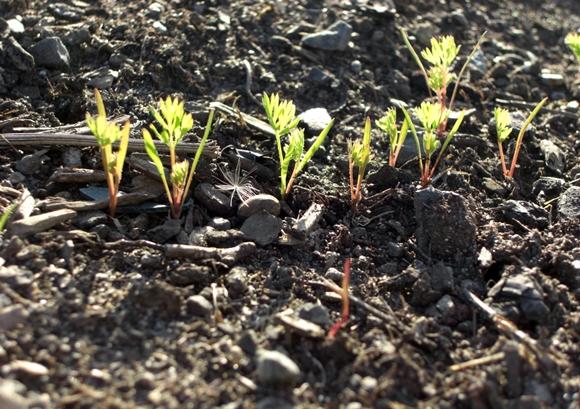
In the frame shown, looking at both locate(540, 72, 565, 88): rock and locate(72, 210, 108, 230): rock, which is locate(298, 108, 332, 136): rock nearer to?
locate(72, 210, 108, 230): rock

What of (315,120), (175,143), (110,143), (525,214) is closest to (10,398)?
(110,143)

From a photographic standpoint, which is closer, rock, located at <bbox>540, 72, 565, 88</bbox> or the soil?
the soil

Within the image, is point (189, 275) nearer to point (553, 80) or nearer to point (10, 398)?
point (10, 398)

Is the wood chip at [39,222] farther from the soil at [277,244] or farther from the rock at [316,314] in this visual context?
the rock at [316,314]

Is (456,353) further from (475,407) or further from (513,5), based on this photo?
(513,5)

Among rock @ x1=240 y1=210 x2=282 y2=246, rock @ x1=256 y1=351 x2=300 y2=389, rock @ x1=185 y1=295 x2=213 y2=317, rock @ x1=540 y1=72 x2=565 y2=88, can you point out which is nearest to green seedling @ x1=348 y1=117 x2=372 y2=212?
rock @ x1=240 y1=210 x2=282 y2=246
